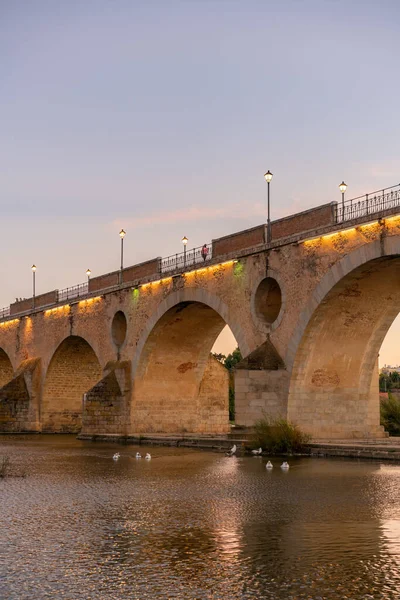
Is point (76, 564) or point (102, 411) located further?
point (102, 411)

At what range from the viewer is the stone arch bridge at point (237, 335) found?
21047 mm

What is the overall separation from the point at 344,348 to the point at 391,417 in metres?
6.48

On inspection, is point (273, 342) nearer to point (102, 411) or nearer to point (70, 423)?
point (102, 411)

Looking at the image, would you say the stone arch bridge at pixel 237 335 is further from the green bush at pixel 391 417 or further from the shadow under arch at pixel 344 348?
the green bush at pixel 391 417

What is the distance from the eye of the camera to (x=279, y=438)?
1947 centimetres

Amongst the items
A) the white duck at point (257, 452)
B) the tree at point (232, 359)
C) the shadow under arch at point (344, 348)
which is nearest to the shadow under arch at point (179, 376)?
the shadow under arch at point (344, 348)

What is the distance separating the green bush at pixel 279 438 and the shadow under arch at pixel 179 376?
9.30 meters

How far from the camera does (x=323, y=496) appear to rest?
11219 mm

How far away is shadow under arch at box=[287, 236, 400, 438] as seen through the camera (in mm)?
20578

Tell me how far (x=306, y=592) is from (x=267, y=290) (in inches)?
715

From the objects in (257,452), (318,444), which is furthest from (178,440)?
(318,444)

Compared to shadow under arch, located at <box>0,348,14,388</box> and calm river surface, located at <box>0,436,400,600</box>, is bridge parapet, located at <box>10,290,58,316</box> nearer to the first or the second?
shadow under arch, located at <box>0,348,14,388</box>

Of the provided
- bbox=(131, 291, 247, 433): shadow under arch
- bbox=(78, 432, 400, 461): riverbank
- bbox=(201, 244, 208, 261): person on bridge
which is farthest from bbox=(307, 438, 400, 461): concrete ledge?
bbox=(131, 291, 247, 433): shadow under arch

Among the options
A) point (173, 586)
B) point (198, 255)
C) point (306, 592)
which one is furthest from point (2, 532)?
point (198, 255)
